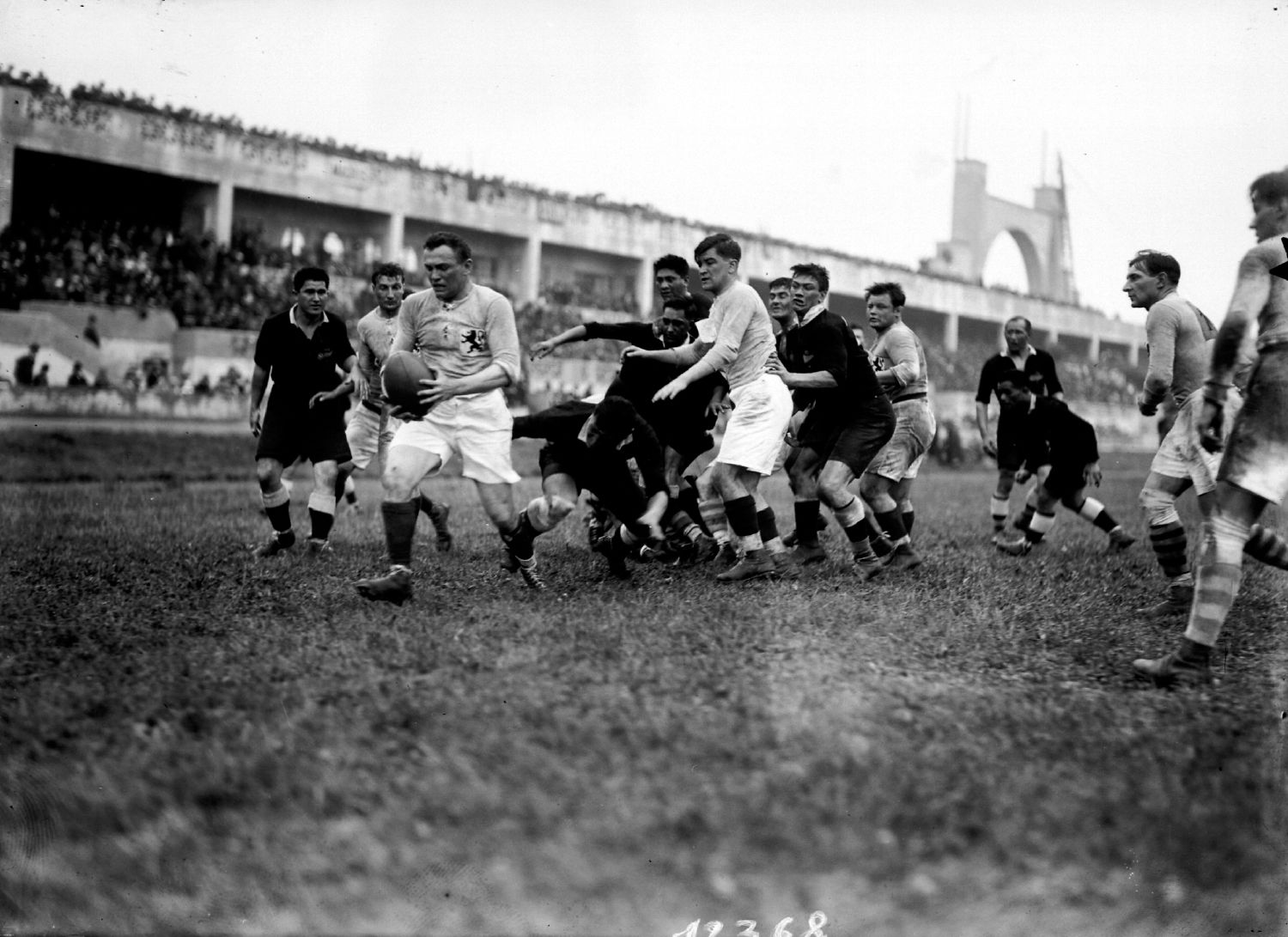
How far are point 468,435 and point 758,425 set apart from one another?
193cm

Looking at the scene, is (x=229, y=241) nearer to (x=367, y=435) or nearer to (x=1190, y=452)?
(x=367, y=435)

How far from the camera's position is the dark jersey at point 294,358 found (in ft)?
28.0

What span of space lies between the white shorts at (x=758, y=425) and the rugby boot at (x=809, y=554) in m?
1.25

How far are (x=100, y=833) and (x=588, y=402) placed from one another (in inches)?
185

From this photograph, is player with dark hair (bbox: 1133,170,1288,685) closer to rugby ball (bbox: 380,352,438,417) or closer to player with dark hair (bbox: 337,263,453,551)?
rugby ball (bbox: 380,352,438,417)

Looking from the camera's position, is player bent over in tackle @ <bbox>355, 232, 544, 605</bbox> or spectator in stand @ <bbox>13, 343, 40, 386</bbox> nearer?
player bent over in tackle @ <bbox>355, 232, 544, 605</bbox>

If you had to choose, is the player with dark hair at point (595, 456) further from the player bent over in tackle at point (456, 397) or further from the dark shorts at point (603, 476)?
the player bent over in tackle at point (456, 397)

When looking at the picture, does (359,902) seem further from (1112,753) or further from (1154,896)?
(1112,753)

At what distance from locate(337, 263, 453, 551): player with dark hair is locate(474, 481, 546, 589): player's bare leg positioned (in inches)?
78.4

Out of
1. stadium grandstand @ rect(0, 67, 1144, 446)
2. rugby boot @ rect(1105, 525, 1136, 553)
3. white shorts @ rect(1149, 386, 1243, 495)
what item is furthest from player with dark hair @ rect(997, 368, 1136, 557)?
stadium grandstand @ rect(0, 67, 1144, 446)

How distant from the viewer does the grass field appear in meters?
3.05

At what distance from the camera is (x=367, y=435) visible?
31.9 feet

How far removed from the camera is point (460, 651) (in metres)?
5.00

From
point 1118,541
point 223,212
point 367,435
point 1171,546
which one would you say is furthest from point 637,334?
point 223,212
